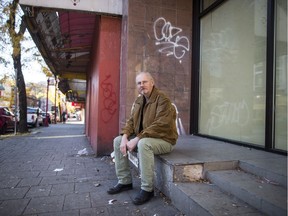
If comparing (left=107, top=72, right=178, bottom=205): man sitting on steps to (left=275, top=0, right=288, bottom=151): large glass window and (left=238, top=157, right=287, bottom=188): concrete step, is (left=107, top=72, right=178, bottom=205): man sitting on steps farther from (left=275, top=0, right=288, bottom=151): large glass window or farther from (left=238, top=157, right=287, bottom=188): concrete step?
(left=275, top=0, right=288, bottom=151): large glass window

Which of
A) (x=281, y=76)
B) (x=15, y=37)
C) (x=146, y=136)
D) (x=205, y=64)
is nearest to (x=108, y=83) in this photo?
(x=205, y=64)

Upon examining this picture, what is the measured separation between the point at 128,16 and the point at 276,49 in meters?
3.14

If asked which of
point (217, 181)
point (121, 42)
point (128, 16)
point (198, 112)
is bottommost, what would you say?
point (217, 181)

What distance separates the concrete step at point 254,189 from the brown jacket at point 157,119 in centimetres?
73

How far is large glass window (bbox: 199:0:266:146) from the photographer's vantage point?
437 centimetres

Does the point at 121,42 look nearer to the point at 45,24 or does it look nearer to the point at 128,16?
the point at 128,16

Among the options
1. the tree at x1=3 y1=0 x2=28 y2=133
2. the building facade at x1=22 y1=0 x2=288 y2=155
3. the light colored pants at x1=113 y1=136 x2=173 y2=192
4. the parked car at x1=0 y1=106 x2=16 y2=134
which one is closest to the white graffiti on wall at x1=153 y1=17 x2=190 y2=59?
the building facade at x1=22 y1=0 x2=288 y2=155

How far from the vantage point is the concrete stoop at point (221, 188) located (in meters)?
2.37

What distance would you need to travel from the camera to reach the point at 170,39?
19.9 feet

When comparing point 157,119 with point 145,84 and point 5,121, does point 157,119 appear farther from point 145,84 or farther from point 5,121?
point 5,121

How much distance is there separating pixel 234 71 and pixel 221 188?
2711mm

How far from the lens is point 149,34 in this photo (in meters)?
5.91

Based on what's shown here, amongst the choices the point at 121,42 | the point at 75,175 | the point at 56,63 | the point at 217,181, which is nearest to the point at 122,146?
the point at 217,181

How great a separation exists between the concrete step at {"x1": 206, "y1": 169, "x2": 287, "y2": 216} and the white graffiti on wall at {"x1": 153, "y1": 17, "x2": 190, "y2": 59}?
3533 mm
